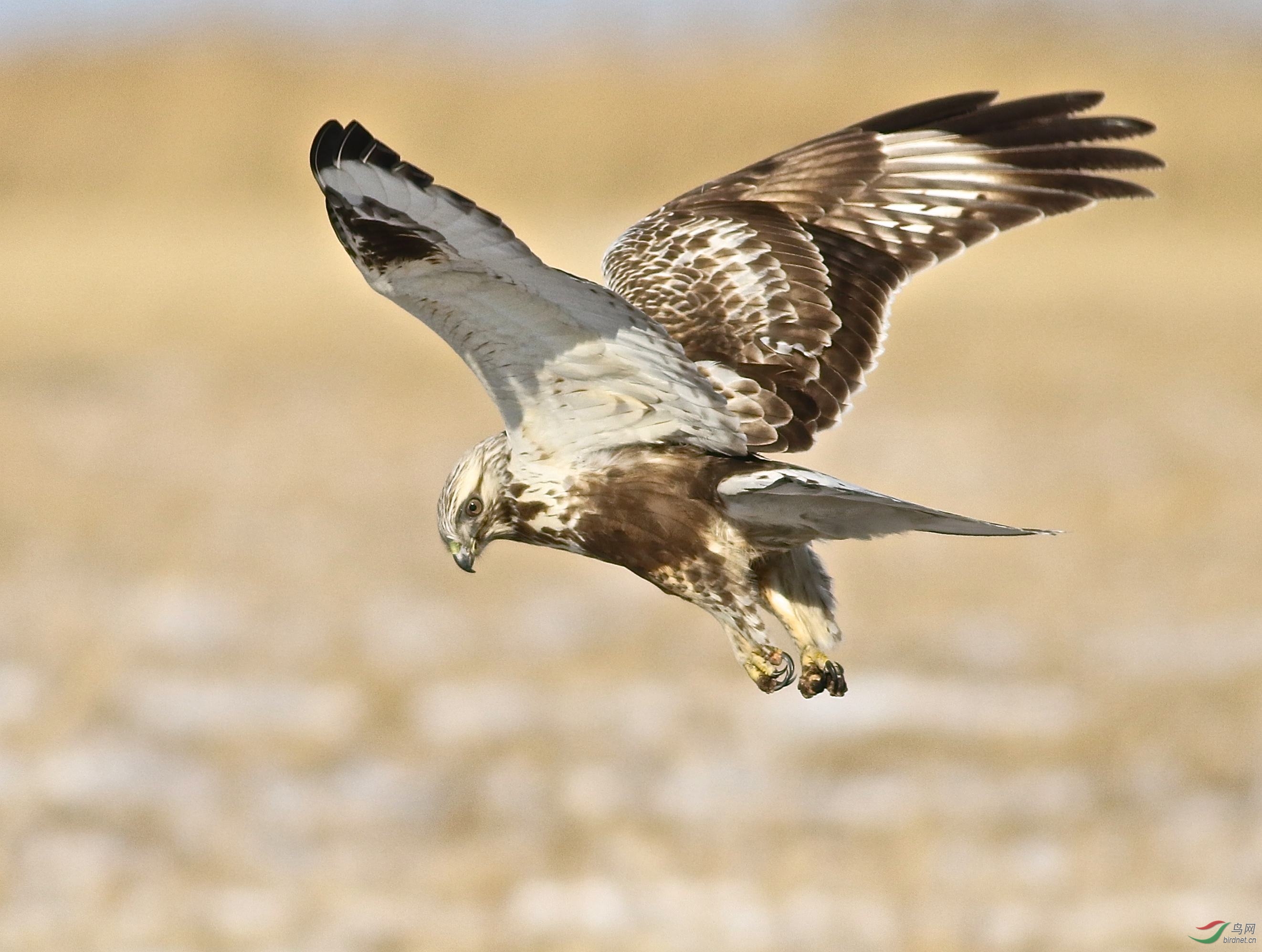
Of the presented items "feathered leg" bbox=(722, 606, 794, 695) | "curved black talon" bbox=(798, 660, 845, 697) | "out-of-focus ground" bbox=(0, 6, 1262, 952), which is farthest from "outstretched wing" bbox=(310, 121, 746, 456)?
"out-of-focus ground" bbox=(0, 6, 1262, 952)

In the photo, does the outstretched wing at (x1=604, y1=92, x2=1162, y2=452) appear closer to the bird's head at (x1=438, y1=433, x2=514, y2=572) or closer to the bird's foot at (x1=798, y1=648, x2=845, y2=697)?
the bird's foot at (x1=798, y1=648, x2=845, y2=697)

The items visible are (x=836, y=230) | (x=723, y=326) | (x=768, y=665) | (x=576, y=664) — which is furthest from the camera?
(x=576, y=664)

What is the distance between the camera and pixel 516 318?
18.3ft

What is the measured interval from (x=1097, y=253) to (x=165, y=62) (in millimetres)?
25022

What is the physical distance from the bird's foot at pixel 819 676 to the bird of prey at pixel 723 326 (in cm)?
1

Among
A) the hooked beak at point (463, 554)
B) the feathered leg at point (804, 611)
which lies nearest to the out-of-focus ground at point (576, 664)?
the feathered leg at point (804, 611)

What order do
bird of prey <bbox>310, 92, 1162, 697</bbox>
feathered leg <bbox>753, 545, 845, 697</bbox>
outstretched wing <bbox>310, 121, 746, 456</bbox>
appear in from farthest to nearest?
feathered leg <bbox>753, 545, 845, 697</bbox> → bird of prey <bbox>310, 92, 1162, 697</bbox> → outstretched wing <bbox>310, 121, 746, 456</bbox>

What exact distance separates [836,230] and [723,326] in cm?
84

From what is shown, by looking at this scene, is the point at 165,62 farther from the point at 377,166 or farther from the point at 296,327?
the point at 377,166

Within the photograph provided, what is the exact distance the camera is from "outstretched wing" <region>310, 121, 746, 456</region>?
199 inches

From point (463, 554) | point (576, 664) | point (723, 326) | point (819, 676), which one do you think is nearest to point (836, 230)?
point (723, 326)

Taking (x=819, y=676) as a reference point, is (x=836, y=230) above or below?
above

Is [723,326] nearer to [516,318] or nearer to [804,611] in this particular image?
[804,611]

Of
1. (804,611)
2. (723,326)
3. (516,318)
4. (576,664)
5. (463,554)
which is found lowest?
(804,611)
